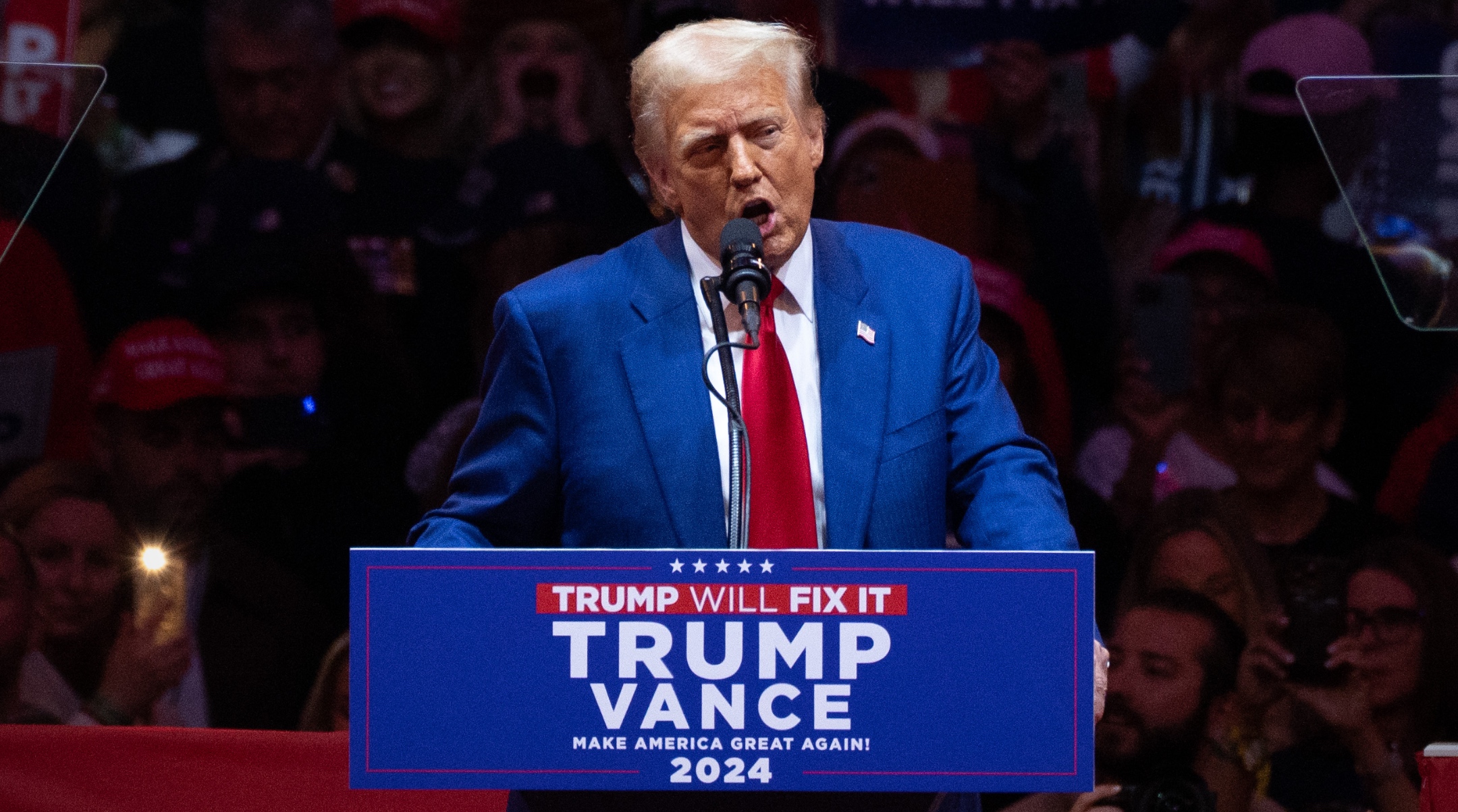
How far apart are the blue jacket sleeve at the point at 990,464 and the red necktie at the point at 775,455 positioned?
18 cm

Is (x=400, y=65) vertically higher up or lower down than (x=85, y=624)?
higher up

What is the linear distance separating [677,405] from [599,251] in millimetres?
2080

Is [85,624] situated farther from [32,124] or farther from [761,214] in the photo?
[761,214]

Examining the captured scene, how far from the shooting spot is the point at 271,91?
3709mm

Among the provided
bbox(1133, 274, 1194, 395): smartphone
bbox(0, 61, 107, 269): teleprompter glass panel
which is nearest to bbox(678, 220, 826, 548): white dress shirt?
bbox(0, 61, 107, 269): teleprompter glass panel

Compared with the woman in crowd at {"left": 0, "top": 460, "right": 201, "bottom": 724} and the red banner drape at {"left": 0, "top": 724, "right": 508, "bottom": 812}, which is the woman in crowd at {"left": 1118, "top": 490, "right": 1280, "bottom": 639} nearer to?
the red banner drape at {"left": 0, "top": 724, "right": 508, "bottom": 812}

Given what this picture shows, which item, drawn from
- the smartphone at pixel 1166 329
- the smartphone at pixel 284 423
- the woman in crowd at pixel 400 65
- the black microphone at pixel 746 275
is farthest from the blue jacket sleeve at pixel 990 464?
the woman in crowd at pixel 400 65

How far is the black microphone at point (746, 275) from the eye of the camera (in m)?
1.34

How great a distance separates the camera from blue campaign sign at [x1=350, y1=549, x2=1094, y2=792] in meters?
1.23

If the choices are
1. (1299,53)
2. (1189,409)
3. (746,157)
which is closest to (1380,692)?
(1189,409)

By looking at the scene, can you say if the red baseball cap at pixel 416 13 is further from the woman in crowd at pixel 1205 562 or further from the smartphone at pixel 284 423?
the woman in crowd at pixel 1205 562

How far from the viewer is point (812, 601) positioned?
1.24 metres

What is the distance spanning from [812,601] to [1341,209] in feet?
9.14

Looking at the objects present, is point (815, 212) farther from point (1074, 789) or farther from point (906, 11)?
point (1074, 789)
